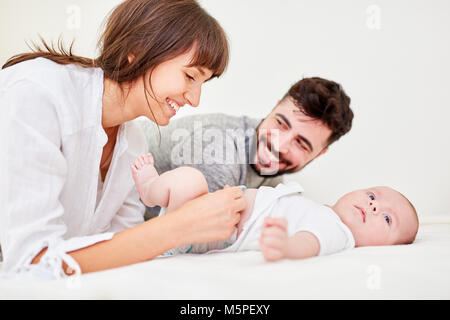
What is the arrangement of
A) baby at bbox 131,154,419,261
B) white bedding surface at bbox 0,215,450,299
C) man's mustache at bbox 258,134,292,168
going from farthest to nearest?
man's mustache at bbox 258,134,292,168 → baby at bbox 131,154,419,261 → white bedding surface at bbox 0,215,450,299

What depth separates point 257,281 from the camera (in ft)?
2.24

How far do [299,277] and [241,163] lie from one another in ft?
3.16

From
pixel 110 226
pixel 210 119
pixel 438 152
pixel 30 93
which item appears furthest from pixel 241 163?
pixel 438 152

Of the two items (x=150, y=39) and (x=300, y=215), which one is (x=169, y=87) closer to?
(x=150, y=39)

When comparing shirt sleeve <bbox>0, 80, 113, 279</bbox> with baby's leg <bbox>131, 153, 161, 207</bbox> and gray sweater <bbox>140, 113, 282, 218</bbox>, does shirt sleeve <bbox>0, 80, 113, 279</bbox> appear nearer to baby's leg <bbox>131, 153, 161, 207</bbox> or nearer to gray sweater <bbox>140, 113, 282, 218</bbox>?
baby's leg <bbox>131, 153, 161, 207</bbox>

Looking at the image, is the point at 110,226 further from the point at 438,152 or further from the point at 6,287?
the point at 438,152

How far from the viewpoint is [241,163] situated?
1645 mm

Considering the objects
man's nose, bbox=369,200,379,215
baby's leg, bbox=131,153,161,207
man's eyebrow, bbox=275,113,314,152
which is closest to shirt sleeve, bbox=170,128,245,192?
man's eyebrow, bbox=275,113,314,152

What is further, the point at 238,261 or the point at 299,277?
the point at 238,261

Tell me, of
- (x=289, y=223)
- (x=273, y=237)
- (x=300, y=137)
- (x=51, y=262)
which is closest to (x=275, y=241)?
(x=273, y=237)

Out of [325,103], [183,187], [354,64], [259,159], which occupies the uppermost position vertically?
[354,64]

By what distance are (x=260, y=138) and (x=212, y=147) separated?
0.20m

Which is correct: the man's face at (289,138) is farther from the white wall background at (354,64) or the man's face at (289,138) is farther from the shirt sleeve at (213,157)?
the white wall background at (354,64)

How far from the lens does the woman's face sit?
3.44ft
